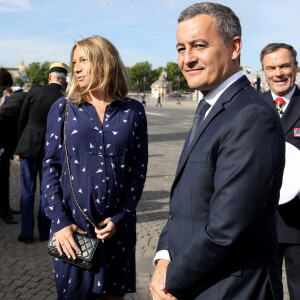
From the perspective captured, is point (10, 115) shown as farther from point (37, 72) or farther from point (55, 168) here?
point (37, 72)

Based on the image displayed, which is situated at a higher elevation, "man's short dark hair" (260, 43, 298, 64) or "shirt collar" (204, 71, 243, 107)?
"man's short dark hair" (260, 43, 298, 64)

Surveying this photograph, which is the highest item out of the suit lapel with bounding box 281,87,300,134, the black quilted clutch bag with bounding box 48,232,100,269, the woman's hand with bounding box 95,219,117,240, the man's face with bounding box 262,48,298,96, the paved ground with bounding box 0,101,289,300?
the man's face with bounding box 262,48,298,96

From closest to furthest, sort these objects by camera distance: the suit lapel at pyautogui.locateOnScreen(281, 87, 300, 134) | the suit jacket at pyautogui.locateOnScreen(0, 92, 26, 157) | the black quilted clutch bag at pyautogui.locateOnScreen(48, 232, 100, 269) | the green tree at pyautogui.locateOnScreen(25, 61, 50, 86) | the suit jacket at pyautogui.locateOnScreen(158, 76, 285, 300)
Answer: the suit jacket at pyautogui.locateOnScreen(158, 76, 285, 300) < the black quilted clutch bag at pyautogui.locateOnScreen(48, 232, 100, 269) < the suit lapel at pyautogui.locateOnScreen(281, 87, 300, 134) < the suit jacket at pyautogui.locateOnScreen(0, 92, 26, 157) < the green tree at pyautogui.locateOnScreen(25, 61, 50, 86)

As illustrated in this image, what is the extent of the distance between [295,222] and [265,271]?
1.49 m

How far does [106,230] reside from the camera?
2.22 metres

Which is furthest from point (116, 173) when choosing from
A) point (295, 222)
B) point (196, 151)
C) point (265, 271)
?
point (295, 222)

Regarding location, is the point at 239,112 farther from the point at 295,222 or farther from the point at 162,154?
the point at 162,154

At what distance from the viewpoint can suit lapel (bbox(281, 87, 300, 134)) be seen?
9.45 feet

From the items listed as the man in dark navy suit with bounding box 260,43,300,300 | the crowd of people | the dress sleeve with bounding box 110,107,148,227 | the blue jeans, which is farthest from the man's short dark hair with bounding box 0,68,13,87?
the man in dark navy suit with bounding box 260,43,300,300

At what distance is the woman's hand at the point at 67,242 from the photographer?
7.12 feet

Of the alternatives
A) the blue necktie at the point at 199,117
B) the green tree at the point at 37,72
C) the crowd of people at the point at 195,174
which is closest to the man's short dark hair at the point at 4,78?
the crowd of people at the point at 195,174

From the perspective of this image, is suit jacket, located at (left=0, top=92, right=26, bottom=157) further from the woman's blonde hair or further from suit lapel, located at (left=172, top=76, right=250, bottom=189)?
suit lapel, located at (left=172, top=76, right=250, bottom=189)

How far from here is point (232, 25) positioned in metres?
1.47

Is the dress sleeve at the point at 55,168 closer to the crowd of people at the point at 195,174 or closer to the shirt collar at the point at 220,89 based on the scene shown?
the crowd of people at the point at 195,174
